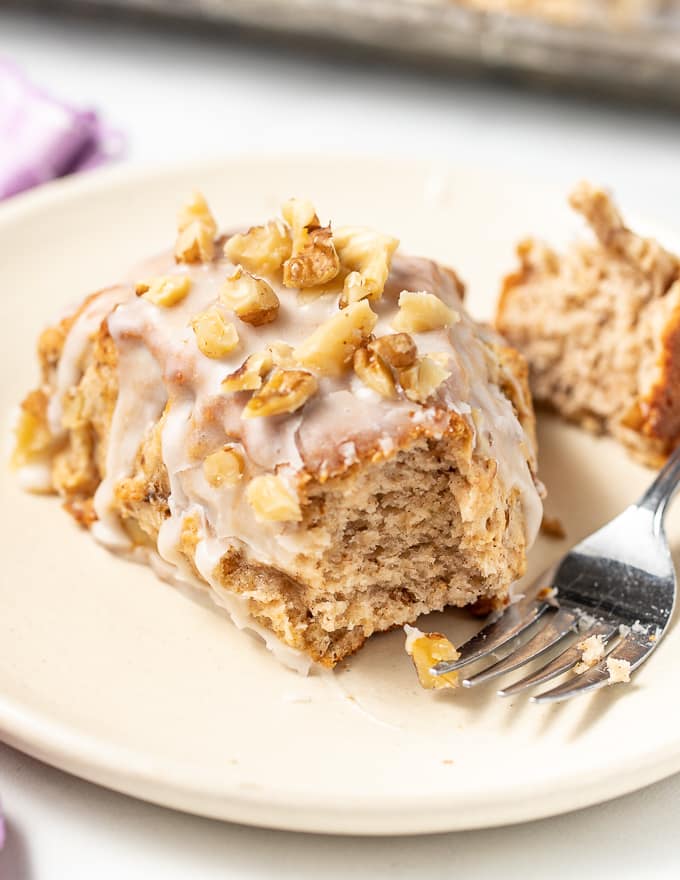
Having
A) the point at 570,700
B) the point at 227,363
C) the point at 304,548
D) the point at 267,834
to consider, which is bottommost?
the point at 267,834

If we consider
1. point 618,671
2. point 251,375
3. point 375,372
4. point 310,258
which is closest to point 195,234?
point 310,258

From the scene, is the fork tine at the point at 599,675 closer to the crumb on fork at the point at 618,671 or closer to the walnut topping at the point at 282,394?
the crumb on fork at the point at 618,671

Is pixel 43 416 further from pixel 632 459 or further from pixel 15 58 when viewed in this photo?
pixel 15 58

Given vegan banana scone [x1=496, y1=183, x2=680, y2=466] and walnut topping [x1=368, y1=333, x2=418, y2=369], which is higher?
walnut topping [x1=368, y1=333, x2=418, y2=369]

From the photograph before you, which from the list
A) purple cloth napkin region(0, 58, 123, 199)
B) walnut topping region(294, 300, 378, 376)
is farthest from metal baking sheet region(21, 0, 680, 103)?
walnut topping region(294, 300, 378, 376)

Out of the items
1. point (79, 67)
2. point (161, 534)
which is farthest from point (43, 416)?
point (79, 67)

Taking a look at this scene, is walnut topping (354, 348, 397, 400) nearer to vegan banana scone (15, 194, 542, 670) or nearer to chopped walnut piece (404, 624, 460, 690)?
vegan banana scone (15, 194, 542, 670)

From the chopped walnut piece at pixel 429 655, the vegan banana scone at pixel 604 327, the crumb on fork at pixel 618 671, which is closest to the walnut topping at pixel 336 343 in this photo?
the chopped walnut piece at pixel 429 655
